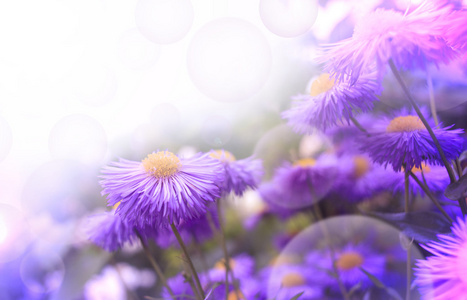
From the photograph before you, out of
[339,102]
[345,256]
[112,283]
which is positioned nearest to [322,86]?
[339,102]

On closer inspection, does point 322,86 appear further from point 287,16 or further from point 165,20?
point 165,20

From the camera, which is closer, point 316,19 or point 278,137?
Result: point 316,19

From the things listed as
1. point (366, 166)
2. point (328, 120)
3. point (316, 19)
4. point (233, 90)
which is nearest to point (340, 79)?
A: point (328, 120)

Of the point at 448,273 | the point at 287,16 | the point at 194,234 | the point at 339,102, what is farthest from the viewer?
the point at 287,16

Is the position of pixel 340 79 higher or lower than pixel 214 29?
lower

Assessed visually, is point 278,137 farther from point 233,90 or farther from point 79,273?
point 79,273
